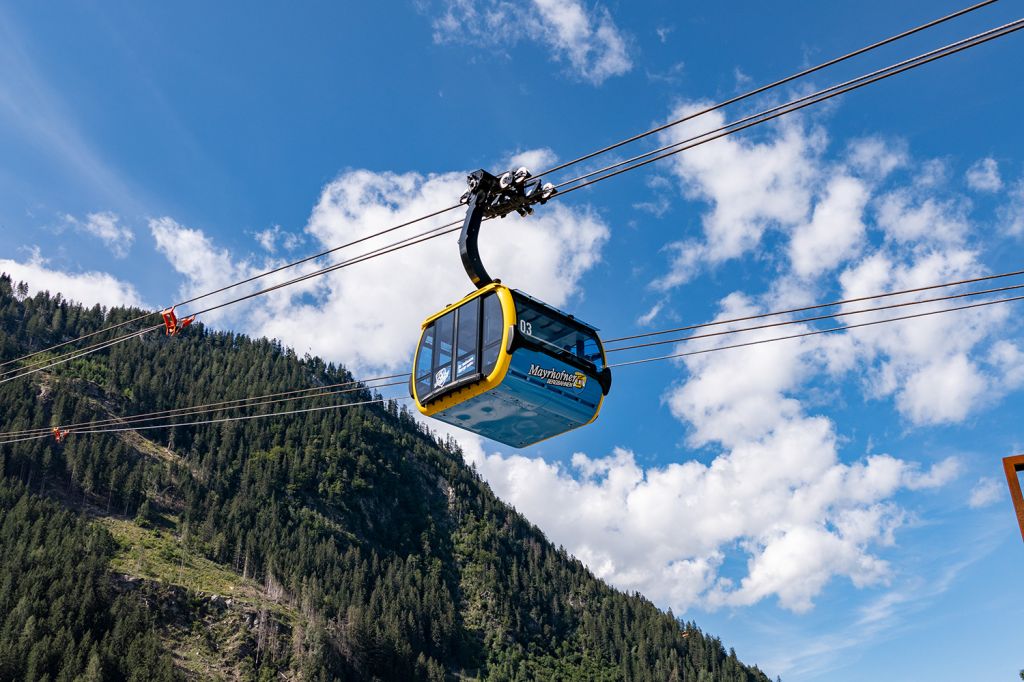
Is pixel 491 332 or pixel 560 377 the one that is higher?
pixel 491 332

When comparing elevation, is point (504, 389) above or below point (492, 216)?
below

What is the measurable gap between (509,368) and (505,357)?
29cm

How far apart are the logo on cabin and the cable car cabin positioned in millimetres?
25

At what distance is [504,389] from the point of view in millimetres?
19516

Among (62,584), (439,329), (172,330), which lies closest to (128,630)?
(62,584)

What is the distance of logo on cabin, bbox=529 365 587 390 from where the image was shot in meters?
19.7

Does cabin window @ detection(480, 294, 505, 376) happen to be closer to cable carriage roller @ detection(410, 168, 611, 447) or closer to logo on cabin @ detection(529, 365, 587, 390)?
cable carriage roller @ detection(410, 168, 611, 447)

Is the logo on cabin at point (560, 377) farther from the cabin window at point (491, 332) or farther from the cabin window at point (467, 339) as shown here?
the cabin window at point (467, 339)

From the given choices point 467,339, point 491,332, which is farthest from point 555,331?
point 467,339

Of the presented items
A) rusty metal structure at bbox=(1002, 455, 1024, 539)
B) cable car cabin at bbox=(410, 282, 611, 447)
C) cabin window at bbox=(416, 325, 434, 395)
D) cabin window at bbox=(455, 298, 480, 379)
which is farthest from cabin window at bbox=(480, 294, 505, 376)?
rusty metal structure at bbox=(1002, 455, 1024, 539)

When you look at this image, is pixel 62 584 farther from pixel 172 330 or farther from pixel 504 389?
pixel 504 389

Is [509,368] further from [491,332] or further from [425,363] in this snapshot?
[425,363]

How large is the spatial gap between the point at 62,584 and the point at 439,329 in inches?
4754

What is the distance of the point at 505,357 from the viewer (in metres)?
19.1
